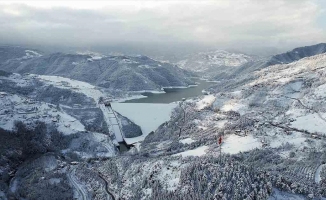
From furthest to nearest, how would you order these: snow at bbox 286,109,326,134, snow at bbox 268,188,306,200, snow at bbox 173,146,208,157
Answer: snow at bbox 286,109,326,134 → snow at bbox 173,146,208,157 → snow at bbox 268,188,306,200

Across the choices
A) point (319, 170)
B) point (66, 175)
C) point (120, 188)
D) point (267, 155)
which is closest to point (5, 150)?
point (66, 175)

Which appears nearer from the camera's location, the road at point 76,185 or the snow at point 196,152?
the road at point 76,185

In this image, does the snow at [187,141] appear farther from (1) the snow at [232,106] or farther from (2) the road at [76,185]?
(2) the road at [76,185]

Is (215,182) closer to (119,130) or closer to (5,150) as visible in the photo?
(5,150)

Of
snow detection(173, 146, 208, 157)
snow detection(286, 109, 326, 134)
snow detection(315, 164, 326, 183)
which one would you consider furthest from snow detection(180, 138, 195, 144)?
snow detection(315, 164, 326, 183)

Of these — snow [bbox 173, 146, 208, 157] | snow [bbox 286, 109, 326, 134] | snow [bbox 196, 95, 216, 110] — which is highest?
snow [bbox 286, 109, 326, 134]

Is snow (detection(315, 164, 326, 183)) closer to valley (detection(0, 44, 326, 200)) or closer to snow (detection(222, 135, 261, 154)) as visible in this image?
valley (detection(0, 44, 326, 200))

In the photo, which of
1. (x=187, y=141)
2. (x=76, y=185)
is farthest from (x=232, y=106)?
(x=76, y=185)

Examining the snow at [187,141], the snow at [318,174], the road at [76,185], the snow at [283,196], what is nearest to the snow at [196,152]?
the snow at [187,141]
